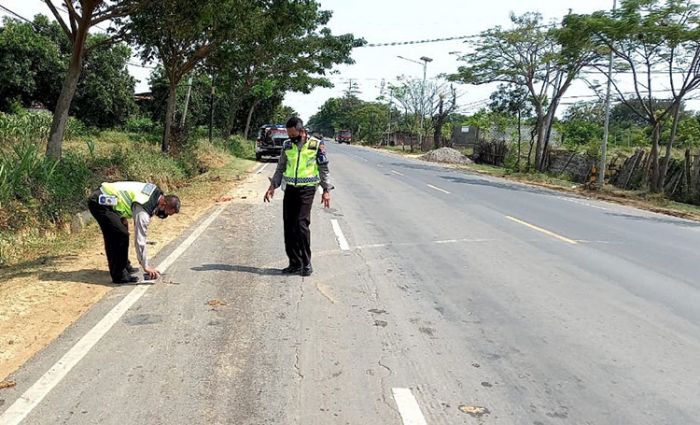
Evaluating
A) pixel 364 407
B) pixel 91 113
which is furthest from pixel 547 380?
pixel 91 113

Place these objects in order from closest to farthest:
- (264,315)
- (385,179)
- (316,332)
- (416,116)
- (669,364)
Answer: (669,364)
(316,332)
(264,315)
(385,179)
(416,116)

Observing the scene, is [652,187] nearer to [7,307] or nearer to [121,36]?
[121,36]

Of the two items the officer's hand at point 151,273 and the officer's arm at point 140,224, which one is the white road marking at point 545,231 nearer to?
the officer's hand at point 151,273

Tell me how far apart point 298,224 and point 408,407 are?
3.60m

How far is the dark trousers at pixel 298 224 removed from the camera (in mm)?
7074

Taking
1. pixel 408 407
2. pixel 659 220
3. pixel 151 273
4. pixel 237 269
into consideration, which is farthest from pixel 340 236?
pixel 659 220

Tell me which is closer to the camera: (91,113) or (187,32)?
(187,32)

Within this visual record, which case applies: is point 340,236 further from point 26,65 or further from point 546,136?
point 26,65

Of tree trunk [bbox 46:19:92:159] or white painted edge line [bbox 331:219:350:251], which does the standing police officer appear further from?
tree trunk [bbox 46:19:92:159]

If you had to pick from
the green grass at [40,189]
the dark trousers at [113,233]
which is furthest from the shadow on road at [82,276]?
the green grass at [40,189]

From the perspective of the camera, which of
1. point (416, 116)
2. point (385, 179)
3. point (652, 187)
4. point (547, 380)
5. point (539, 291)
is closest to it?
point (547, 380)

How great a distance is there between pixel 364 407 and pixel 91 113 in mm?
37046

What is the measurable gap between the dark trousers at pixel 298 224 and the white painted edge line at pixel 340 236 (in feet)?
5.21

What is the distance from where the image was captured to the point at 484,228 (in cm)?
1101
